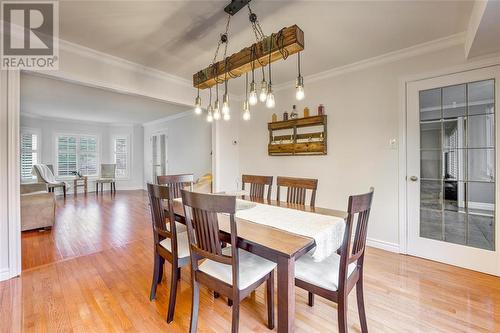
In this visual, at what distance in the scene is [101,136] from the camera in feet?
26.3

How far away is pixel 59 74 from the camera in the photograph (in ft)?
8.04

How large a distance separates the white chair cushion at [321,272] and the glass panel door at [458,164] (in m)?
1.86

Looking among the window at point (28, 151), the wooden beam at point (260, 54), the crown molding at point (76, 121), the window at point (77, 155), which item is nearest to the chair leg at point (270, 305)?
the wooden beam at point (260, 54)

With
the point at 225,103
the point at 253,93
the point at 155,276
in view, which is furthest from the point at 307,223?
the point at 155,276

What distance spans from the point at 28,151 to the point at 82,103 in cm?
300

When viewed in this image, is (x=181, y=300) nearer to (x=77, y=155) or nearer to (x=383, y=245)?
(x=383, y=245)

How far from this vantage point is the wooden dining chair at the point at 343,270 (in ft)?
4.19

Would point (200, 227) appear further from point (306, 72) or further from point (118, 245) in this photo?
point (306, 72)

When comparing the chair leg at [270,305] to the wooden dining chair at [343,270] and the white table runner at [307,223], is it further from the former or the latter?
the white table runner at [307,223]

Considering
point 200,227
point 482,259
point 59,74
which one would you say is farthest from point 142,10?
point 482,259

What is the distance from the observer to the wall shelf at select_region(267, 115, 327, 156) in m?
3.42

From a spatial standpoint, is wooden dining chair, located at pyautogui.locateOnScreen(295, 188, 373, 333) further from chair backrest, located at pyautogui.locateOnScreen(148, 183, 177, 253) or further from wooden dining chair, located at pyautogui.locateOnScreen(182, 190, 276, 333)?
chair backrest, located at pyautogui.locateOnScreen(148, 183, 177, 253)

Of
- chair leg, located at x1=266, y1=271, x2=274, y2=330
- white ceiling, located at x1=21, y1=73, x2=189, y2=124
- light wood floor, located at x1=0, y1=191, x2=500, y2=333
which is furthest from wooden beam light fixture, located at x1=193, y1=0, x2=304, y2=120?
white ceiling, located at x1=21, y1=73, x2=189, y2=124

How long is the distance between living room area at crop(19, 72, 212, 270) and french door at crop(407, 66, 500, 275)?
3309mm
